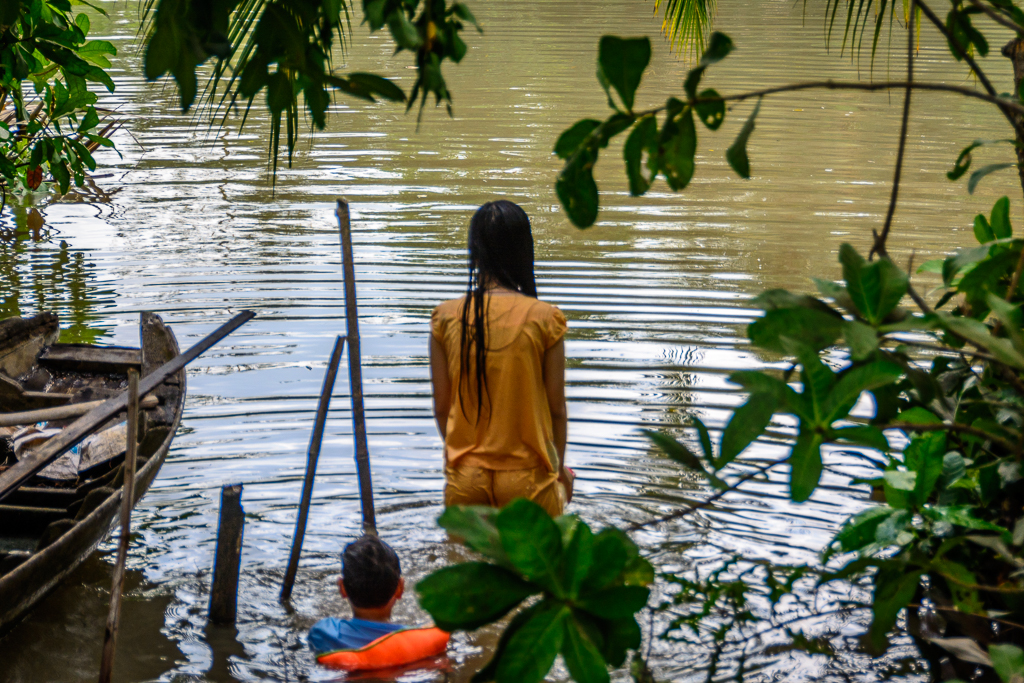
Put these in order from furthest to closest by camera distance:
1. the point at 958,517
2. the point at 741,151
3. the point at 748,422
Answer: the point at 958,517, the point at 741,151, the point at 748,422

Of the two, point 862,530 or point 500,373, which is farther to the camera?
point 500,373

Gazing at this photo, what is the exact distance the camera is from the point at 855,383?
1202mm

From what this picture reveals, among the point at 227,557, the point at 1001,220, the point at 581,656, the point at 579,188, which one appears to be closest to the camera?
the point at 581,656

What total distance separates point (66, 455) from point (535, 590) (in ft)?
15.1

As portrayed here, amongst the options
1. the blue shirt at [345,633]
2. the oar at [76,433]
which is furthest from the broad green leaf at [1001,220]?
the oar at [76,433]

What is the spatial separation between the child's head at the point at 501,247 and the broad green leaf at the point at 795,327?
199cm

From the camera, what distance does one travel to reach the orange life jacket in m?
3.16

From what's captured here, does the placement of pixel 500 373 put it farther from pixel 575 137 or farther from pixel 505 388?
pixel 575 137

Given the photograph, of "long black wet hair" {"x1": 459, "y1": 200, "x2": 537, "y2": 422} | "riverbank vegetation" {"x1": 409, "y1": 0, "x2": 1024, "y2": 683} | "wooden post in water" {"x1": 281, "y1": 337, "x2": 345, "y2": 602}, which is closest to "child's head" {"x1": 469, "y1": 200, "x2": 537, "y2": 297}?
"long black wet hair" {"x1": 459, "y1": 200, "x2": 537, "y2": 422}

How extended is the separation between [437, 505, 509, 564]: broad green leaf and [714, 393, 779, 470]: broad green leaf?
0.33 metres

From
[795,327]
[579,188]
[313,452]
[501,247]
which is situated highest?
[579,188]

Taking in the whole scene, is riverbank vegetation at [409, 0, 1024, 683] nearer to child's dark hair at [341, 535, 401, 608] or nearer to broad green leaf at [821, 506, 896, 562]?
broad green leaf at [821, 506, 896, 562]

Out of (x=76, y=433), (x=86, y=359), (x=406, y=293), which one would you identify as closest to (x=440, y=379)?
(x=76, y=433)

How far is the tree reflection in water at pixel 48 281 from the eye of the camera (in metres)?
7.30
